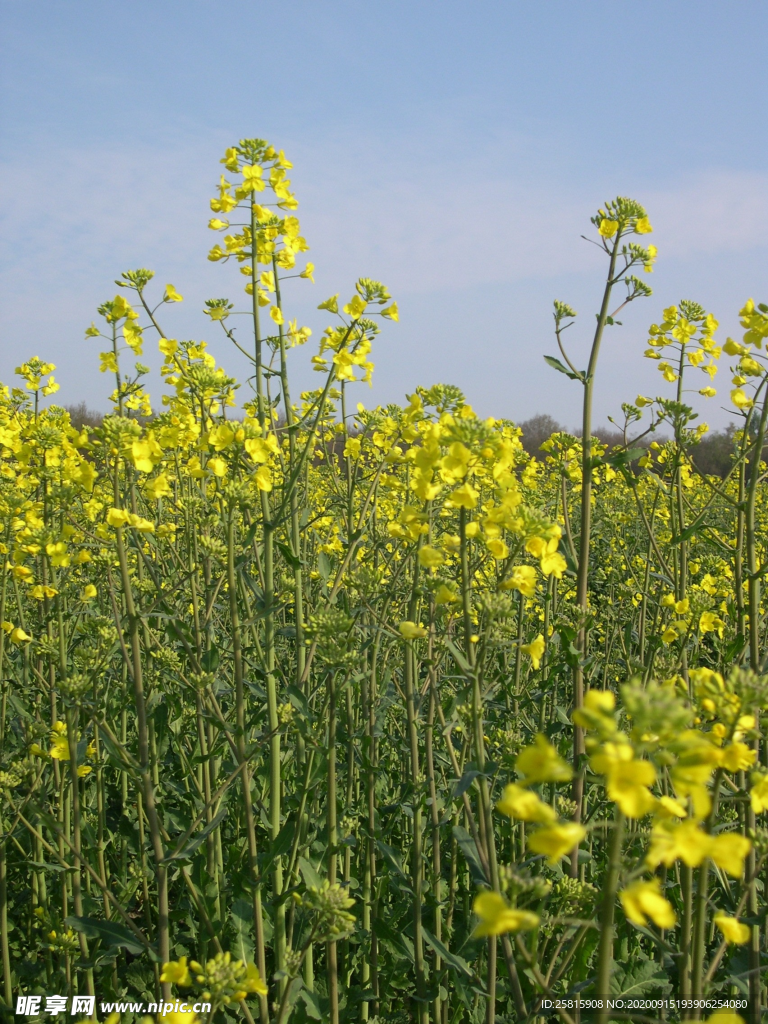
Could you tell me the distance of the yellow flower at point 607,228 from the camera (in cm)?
297

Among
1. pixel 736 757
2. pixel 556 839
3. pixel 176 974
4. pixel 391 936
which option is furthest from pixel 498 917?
pixel 391 936

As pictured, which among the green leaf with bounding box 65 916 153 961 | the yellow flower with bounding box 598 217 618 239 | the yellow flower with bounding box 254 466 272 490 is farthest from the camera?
the yellow flower with bounding box 598 217 618 239

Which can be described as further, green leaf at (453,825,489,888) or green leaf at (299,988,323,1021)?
green leaf at (299,988,323,1021)

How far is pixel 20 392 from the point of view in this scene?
17.2ft

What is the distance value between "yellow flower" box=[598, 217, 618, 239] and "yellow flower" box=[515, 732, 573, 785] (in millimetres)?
2616

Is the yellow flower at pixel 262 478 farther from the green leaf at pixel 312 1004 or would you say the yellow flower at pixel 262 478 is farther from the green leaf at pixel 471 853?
the green leaf at pixel 312 1004

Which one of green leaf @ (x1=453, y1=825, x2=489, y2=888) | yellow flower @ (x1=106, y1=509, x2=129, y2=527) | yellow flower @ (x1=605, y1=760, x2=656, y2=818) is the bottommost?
green leaf @ (x1=453, y1=825, x2=489, y2=888)

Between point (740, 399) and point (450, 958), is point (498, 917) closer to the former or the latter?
point (450, 958)

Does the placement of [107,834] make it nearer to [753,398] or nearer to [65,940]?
[65,940]

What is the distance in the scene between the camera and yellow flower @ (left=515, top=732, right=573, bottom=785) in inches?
38.9

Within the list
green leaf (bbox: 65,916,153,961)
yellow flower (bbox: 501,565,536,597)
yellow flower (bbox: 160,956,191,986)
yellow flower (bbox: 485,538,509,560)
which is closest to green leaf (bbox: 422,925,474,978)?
yellow flower (bbox: 160,956,191,986)

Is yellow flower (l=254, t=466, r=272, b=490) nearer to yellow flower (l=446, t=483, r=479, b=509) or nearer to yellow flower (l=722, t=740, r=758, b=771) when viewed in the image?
yellow flower (l=446, t=483, r=479, b=509)

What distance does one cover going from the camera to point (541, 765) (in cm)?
101

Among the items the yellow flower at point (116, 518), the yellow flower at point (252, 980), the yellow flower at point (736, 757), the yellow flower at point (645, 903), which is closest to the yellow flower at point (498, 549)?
the yellow flower at point (736, 757)
